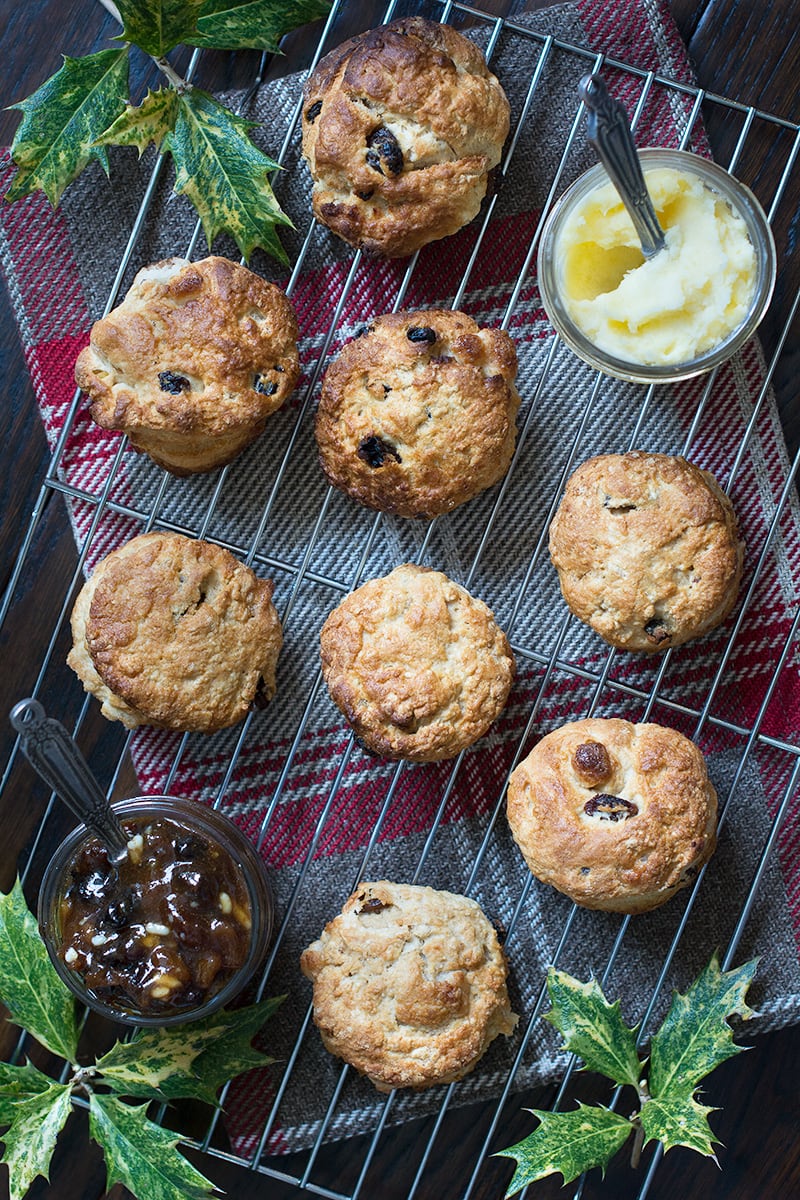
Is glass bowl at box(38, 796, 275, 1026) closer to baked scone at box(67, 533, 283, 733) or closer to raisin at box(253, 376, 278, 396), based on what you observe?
baked scone at box(67, 533, 283, 733)

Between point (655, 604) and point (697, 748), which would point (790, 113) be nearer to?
point (655, 604)

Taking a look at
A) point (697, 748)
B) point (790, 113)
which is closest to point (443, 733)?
point (697, 748)

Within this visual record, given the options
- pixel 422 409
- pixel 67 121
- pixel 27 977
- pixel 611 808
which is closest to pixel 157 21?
pixel 67 121

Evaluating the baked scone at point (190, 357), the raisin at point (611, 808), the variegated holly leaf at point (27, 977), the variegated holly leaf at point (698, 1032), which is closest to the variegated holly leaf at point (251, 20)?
the baked scone at point (190, 357)

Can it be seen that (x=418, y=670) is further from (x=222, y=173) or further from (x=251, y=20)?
(x=251, y=20)

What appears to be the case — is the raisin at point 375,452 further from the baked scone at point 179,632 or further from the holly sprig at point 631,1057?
the holly sprig at point 631,1057

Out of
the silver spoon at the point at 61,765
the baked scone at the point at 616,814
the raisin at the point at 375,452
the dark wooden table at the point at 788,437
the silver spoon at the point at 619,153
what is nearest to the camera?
the silver spoon at the point at 619,153
